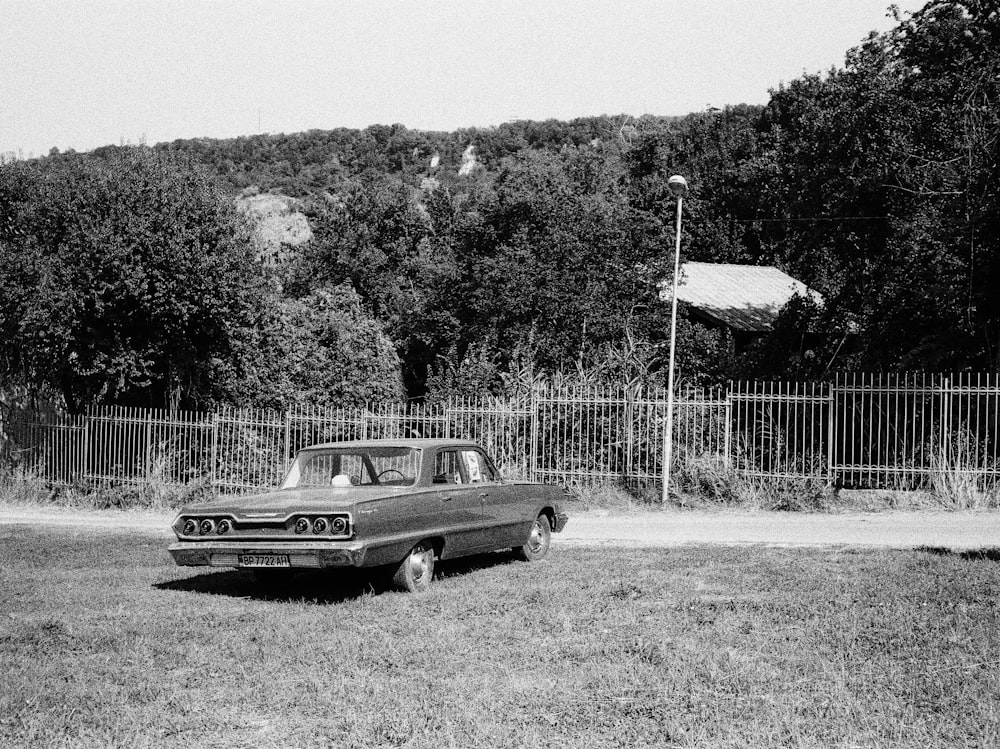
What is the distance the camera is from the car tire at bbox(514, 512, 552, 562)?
12.6m

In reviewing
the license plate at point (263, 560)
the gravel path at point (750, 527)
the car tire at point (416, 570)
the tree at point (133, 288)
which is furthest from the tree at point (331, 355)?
the license plate at point (263, 560)

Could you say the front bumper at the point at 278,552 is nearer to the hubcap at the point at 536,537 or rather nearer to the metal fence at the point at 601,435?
the hubcap at the point at 536,537

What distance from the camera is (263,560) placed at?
32.6ft

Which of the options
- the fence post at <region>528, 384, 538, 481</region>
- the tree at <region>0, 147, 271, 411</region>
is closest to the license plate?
the fence post at <region>528, 384, 538, 481</region>

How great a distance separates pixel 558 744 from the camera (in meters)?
5.61

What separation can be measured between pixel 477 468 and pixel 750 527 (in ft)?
20.3

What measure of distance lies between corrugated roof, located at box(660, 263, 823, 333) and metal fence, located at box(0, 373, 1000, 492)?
1403 centimetres

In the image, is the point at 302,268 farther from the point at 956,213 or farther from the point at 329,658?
the point at 329,658

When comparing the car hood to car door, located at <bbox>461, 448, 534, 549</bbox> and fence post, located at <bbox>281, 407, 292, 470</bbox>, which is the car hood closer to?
car door, located at <bbox>461, 448, 534, 549</bbox>

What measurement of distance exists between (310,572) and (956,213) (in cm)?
1713

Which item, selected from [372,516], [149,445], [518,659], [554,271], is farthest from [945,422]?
[554,271]

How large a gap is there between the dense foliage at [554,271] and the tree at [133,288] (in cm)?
5

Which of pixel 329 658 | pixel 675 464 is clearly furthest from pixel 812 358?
pixel 329 658

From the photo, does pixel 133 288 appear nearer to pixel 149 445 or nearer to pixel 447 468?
pixel 149 445
